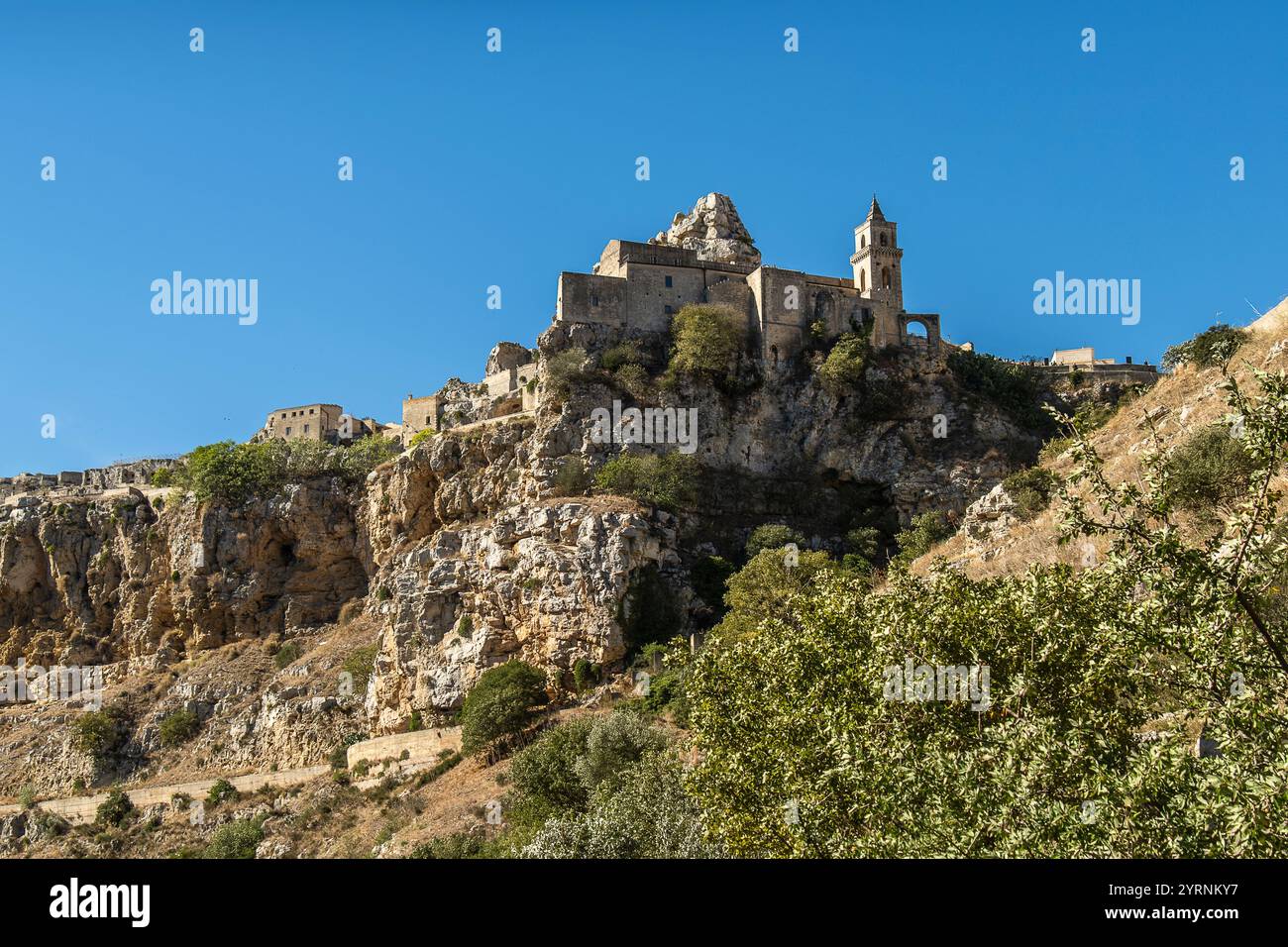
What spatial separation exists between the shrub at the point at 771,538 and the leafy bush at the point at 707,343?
24.8 ft

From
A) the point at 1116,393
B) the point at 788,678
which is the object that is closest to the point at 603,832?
the point at 788,678

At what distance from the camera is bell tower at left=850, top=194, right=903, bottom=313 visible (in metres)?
54.9

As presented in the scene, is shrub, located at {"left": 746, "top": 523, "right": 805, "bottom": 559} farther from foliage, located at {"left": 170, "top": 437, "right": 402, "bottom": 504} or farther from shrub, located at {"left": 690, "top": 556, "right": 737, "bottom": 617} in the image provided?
foliage, located at {"left": 170, "top": 437, "right": 402, "bottom": 504}

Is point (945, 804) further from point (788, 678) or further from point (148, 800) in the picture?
point (148, 800)

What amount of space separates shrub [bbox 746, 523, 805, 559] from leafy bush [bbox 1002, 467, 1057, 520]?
8472 mm

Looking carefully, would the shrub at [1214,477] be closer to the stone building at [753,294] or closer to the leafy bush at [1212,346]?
the leafy bush at [1212,346]

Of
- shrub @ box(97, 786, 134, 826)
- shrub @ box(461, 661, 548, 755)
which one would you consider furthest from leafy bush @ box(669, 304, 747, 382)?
shrub @ box(97, 786, 134, 826)

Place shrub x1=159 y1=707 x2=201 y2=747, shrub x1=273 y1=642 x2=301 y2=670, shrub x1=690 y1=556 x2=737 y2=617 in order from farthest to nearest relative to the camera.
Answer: shrub x1=273 y1=642 x2=301 y2=670, shrub x1=159 y1=707 x2=201 y2=747, shrub x1=690 y1=556 x2=737 y2=617

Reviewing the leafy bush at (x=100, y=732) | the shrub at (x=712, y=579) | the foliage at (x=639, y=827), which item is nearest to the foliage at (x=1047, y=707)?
the foliage at (x=639, y=827)

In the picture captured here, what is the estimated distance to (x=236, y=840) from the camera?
40.3 meters

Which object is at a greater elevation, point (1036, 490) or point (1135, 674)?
point (1036, 490)

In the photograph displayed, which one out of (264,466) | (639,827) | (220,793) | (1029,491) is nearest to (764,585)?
(1029,491)
